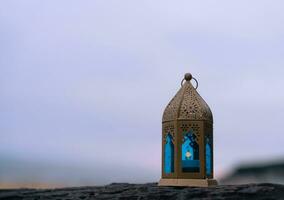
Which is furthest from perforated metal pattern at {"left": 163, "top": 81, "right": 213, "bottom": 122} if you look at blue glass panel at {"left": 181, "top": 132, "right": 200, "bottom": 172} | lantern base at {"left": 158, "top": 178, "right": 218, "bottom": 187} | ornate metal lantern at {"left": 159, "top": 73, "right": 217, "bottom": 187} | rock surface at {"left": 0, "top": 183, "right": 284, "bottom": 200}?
rock surface at {"left": 0, "top": 183, "right": 284, "bottom": 200}

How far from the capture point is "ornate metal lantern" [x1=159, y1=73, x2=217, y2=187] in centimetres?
663

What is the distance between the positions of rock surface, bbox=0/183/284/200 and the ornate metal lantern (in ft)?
0.82

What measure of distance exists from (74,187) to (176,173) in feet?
6.26

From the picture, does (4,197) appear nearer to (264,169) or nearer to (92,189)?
(92,189)

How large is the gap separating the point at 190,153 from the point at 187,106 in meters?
0.65

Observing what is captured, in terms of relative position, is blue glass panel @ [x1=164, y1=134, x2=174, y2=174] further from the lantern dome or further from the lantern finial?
the lantern finial

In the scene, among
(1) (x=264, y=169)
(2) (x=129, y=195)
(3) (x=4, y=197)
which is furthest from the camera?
(3) (x=4, y=197)

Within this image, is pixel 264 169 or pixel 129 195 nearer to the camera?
pixel 264 169

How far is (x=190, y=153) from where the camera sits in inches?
267

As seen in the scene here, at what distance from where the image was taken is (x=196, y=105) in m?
6.84

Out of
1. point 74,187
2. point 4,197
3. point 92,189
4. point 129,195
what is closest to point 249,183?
point 129,195

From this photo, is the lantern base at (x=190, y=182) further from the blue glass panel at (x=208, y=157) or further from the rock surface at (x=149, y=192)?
the blue glass panel at (x=208, y=157)

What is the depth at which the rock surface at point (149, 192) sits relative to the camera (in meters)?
5.82

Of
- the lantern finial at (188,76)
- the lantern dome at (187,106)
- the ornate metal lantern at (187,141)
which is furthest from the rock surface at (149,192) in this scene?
the lantern finial at (188,76)
